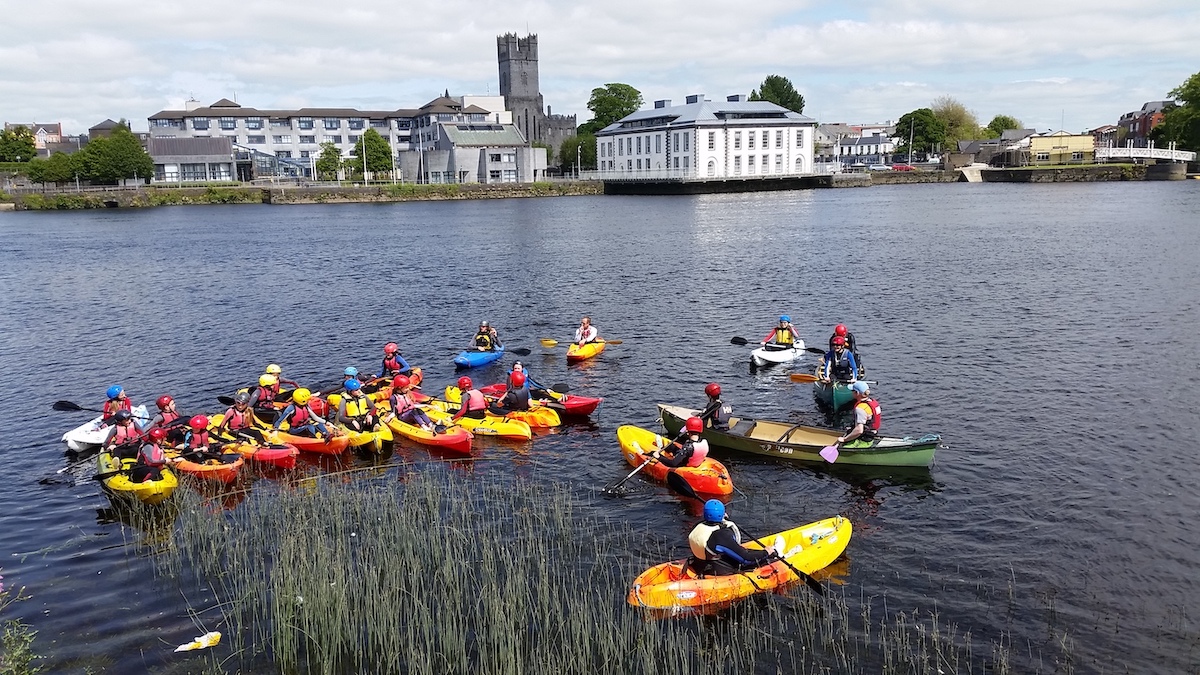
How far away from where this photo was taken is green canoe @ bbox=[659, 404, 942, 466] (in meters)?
22.9

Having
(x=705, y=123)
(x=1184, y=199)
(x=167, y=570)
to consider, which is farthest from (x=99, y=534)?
(x=705, y=123)

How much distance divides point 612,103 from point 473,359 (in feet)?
552

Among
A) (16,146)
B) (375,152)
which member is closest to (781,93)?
(375,152)

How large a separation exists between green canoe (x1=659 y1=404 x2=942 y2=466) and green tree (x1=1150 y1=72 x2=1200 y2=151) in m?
161

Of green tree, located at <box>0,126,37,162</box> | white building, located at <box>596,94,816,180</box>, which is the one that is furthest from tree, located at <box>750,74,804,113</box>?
green tree, located at <box>0,126,37,162</box>

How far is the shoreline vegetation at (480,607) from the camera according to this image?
14906 mm

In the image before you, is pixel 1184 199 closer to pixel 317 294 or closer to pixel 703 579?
pixel 317 294

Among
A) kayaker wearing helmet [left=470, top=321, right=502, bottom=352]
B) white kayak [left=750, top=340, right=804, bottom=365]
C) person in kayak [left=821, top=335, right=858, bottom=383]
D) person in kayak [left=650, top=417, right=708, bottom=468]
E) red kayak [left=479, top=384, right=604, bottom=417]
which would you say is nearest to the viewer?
person in kayak [left=650, top=417, right=708, bottom=468]

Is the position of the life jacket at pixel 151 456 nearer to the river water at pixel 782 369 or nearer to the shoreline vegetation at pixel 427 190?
the river water at pixel 782 369

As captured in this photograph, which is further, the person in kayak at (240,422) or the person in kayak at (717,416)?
the person in kayak at (240,422)

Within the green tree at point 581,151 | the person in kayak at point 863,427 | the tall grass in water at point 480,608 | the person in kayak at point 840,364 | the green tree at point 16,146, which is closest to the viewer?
the tall grass in water at point 480,608

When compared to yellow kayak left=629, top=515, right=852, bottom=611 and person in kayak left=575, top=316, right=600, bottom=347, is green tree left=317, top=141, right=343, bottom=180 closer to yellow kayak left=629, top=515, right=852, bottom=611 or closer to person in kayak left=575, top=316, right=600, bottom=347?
person in kayak left=575, top=316, right=600, bottom=347

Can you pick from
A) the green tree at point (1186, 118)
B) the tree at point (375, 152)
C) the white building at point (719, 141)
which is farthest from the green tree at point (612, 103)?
the green tree at point (1186, 118)

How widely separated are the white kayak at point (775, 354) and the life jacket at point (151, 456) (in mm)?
21118
